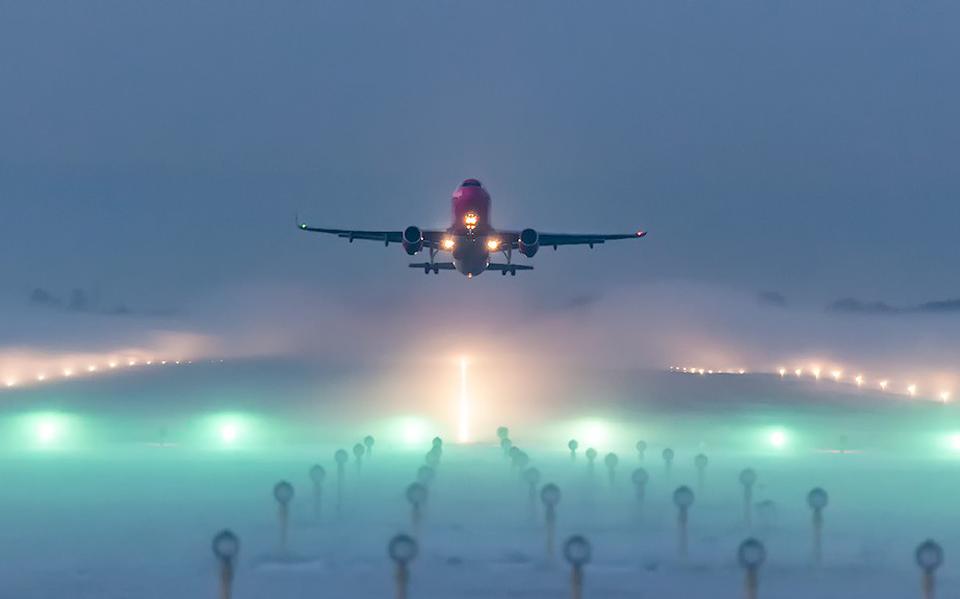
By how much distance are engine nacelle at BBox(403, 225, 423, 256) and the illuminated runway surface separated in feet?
49.7

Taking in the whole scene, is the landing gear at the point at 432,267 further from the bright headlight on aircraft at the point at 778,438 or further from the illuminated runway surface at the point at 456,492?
the bright headlight on aircraft at the point at 778,438

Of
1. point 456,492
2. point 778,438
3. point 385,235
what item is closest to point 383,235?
point 385,235

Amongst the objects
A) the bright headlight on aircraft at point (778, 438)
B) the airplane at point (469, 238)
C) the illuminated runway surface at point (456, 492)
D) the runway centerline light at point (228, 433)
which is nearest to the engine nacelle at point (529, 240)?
the airplane at point (469, 238)

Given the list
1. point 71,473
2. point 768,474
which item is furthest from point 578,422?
point 71,473

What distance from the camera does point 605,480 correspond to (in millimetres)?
67000

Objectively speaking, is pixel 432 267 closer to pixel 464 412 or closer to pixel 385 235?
pixel 385 235

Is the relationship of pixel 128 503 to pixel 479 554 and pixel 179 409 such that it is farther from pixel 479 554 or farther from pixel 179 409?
pixel 179 409

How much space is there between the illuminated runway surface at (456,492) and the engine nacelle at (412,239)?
15149 mm

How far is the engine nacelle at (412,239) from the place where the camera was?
63.6m

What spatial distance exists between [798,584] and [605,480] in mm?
34400

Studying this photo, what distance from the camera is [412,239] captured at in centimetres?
6406

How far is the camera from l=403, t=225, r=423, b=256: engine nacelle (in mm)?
63625

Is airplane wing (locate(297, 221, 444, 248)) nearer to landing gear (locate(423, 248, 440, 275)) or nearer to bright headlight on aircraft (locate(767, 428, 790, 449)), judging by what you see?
landing gear (locate(423, 248, 440, 275))

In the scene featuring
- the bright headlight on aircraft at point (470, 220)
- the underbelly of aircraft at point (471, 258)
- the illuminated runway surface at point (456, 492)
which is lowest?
the illuminated runway surface at point (456, 492)
